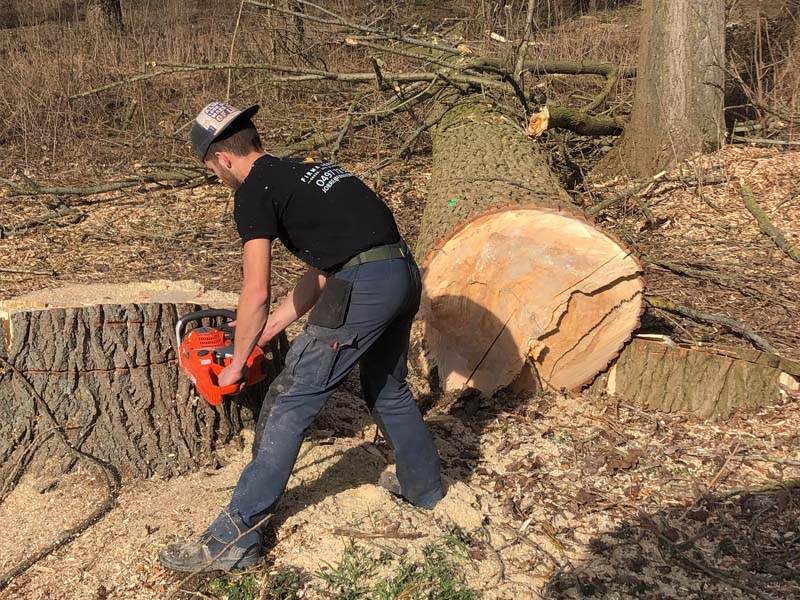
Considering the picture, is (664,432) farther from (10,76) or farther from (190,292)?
(10,76)

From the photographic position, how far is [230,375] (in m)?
2.89

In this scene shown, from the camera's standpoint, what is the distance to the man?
272 centimetres

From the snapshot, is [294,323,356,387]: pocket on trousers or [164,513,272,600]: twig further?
[294,323,356,387]: pocket on trousers

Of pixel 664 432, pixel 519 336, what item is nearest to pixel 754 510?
pixel 664 432

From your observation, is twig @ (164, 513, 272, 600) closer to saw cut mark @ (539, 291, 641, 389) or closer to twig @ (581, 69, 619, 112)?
saw cut mark @ (539, 291, 641, 389)

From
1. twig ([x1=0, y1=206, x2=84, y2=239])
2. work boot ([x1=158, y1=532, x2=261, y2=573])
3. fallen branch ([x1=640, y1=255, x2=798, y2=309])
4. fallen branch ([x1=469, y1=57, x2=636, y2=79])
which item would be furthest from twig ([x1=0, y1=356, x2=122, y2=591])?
fallen branch ([x1=469, y1=57, x2=636, y2=79])

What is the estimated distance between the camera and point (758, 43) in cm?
673

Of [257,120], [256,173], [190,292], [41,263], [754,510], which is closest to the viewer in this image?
[256,173]

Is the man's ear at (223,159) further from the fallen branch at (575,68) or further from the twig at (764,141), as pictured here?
the twig at (764,141)

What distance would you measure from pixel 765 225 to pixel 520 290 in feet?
9.05

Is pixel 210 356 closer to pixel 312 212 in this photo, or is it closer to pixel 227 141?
pixel 312 212

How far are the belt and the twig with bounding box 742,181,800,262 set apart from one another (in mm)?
3665

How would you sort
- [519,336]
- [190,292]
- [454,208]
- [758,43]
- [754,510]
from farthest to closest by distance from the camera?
[758,43], [454,208], [519,336], [190,292], [754,510]

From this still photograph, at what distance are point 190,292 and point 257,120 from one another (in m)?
4.77
